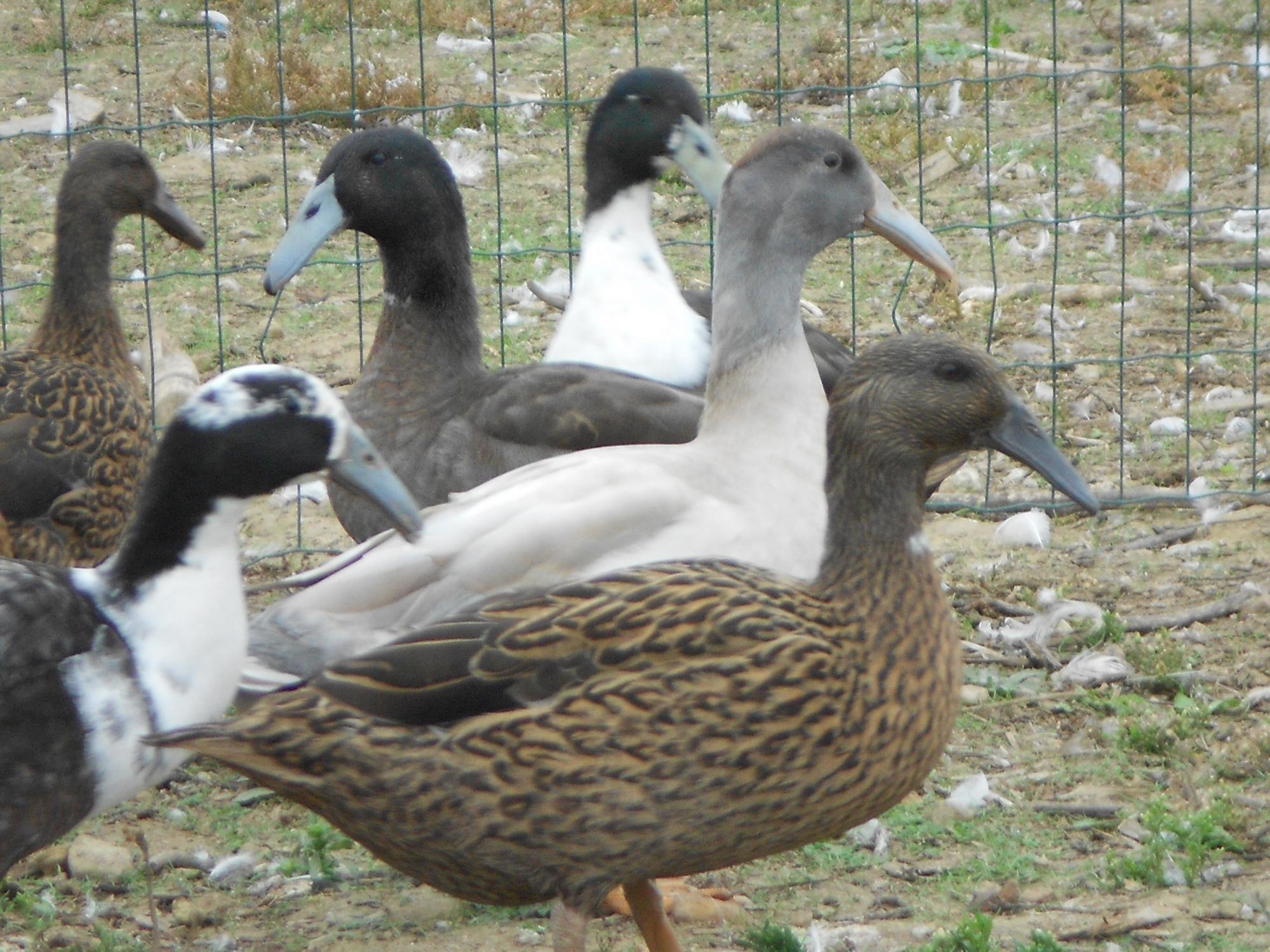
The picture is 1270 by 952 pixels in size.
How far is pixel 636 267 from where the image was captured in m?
5.28

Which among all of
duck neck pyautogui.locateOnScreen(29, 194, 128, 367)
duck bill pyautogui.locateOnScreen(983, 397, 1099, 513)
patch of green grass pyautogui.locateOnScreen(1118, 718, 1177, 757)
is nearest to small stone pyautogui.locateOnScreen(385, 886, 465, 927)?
duck bill pyautogui.locateOnScreen(983, 397, 1099, 513)

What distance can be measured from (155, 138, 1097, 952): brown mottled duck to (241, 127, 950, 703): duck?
0.41 metres

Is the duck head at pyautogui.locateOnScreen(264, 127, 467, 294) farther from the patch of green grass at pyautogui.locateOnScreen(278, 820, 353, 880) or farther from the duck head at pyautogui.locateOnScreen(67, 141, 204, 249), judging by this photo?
the patch of green grass at pyautogui.locateOnScreen(278, 820, 353, 880)

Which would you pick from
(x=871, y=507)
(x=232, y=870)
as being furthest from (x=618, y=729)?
(x=232, y=870)

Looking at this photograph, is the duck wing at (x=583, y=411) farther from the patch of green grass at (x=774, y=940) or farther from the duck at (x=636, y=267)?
the patch of green grass at (x=774, y=940)

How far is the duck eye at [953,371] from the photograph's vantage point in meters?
3.46

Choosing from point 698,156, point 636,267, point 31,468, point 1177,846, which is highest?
point 698,156

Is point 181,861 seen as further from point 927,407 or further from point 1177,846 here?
point 1177,846

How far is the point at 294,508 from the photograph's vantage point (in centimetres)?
621

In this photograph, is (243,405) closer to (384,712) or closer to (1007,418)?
(384,712)

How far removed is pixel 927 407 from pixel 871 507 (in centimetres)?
22

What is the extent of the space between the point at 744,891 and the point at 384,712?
117 cm

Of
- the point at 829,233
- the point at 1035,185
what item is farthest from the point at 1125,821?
the point at 1035,185

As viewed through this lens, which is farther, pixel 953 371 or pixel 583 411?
pixel 583 411
